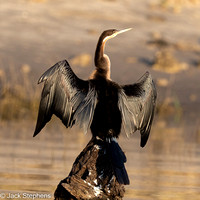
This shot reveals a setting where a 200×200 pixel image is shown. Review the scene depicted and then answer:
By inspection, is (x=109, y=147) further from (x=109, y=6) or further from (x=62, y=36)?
(x=109, y=6)

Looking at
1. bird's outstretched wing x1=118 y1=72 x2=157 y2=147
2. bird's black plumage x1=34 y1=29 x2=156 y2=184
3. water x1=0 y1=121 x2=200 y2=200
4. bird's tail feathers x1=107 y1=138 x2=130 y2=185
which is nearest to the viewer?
bird's tail feathers x1=107 y1=138 x2=130 y2=185

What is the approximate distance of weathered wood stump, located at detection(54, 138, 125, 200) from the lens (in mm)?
8047

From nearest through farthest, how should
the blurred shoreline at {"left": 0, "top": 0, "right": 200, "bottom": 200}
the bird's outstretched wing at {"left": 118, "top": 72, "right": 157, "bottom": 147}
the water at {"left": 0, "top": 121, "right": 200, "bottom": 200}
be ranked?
the bird's outstretched wing at {"left": 118, "top": 72, "right": 157, "bottom": 147} < the water at {"left": 0, "top": 121, "right": 200, "bottom": 200} < the blurred shoreline at {"left": 0, "top": 0, "right": 200, "bottom": 200}

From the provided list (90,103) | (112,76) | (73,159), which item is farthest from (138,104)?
(112,76)

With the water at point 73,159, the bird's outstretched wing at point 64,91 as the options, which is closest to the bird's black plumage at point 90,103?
the bird's outstretched wing at point 64,91

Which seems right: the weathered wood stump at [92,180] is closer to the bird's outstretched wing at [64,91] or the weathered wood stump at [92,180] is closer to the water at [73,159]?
the water at [73,159]

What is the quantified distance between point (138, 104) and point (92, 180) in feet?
3.38

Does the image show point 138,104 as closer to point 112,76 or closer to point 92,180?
point 92,180

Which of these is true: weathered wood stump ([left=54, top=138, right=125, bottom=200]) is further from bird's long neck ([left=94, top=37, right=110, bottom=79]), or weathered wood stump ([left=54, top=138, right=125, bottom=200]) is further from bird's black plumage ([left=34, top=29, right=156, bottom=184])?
bird's long neck ([left=94, top=37, right=110, bottom=79])

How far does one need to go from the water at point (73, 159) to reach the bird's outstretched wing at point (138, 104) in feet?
2.17

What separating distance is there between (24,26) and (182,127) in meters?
7.92

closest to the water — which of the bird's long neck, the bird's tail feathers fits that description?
the bird's tail feathers

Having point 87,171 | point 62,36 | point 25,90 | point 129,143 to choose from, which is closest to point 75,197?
point 87,171

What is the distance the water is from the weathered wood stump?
24 centimetres
